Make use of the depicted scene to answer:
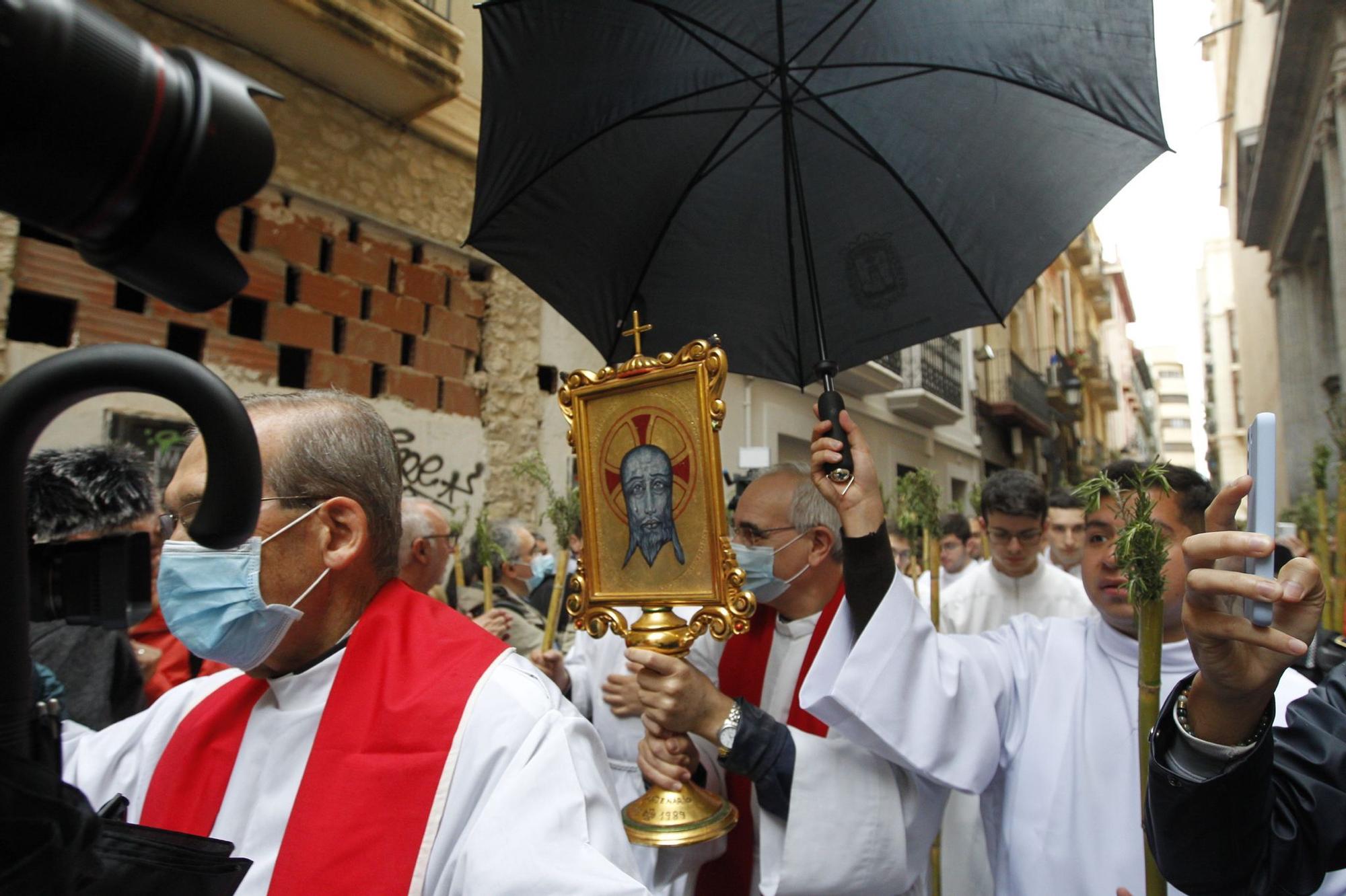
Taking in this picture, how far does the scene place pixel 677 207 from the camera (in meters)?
2.59

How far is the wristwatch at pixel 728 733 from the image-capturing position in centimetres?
212

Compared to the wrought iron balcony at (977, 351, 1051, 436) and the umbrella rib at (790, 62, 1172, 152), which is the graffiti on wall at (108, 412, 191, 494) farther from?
the wrought iron balcony at (977, 351, 1051, 436)

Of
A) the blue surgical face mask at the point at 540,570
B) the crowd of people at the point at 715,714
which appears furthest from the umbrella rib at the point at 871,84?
the blue surgical face mask at the point at 540,570

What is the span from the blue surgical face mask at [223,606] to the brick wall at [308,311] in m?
3.78

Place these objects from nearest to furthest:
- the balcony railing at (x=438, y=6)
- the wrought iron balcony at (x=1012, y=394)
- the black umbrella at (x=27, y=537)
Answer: the black umbrella at (x=27, y=537) → the balcony railing at (x=438, y=6) → the wrought iron balcony at (x=1012, y=394)

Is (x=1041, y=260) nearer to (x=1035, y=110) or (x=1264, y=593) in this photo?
(x=1035, y=110)

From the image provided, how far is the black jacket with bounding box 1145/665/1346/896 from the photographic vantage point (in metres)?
1.37

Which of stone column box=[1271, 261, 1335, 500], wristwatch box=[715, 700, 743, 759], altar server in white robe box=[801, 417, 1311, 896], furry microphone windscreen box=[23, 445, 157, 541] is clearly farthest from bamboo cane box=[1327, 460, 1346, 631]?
stone column box=[1271, 261, 1335, 500]

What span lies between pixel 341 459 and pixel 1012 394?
20.8 metres

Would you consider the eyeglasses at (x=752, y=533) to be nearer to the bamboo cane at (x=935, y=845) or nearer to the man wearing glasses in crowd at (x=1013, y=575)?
the bamboo cane at (x=935, y=845)

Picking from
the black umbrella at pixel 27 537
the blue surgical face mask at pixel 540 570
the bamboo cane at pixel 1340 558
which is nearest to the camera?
the black umbrella at pixel 27 537

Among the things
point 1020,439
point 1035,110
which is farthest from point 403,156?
point 1020,439

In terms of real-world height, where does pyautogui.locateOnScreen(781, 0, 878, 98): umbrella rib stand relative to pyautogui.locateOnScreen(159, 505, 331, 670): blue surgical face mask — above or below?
above

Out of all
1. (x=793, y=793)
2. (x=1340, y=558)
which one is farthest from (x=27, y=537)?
(x=1340, y=558)
